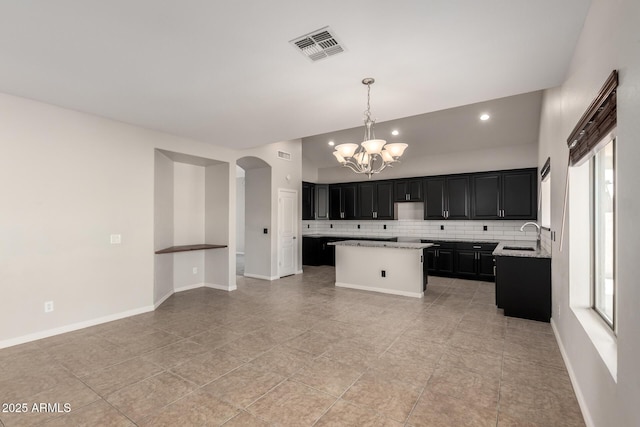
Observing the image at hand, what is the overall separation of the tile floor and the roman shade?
184 cm

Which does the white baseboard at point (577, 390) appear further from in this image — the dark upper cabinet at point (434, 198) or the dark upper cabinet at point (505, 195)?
the dark upper cabinet at point (434, 198)

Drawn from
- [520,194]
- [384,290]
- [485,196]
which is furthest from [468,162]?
[384,290]

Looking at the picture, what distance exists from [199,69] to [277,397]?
2.89 meters

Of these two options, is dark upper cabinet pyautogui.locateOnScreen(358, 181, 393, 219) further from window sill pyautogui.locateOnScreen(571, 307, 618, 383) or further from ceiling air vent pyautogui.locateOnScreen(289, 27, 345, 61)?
ceiling air vent pyautogui.locateOnScreen(289, 27, 345, 61)

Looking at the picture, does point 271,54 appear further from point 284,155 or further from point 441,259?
point 441,259

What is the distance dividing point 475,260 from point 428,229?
1.38 meters

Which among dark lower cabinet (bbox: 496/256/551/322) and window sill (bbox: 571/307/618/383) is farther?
dark lower cabinet (bbox: 496/256/551/322)

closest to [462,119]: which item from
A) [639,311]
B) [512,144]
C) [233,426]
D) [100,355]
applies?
[512,144]

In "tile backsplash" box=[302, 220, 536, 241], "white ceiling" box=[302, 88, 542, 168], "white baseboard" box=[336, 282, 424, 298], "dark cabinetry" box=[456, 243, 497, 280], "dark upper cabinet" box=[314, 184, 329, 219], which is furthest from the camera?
"dark upper cabinet" box=[314, 184, 329, 219]

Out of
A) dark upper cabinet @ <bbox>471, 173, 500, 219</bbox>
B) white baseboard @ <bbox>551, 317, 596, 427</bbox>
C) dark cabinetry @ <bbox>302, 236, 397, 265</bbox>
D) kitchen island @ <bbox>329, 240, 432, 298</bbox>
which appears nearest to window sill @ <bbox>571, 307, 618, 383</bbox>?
white baseboard @ <bbox>551, 317, 596, 427</bbox>

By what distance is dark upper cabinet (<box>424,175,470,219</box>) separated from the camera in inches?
274

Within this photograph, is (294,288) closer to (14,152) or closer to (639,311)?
(14,152)

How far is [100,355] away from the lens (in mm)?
3107

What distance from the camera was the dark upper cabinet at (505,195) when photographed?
6262 millimetres
